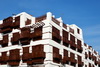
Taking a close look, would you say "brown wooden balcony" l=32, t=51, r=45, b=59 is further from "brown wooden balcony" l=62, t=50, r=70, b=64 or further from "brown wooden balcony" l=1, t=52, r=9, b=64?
"brown wooden balcony" l=1, t=52, r=9, b=64

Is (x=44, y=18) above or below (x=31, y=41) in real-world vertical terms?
above

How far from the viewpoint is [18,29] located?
131 ft

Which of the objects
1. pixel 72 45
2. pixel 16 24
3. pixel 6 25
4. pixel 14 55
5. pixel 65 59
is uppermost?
pixel 6 25

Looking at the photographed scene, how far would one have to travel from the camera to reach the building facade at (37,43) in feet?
113

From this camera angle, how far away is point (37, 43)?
35.7 meters

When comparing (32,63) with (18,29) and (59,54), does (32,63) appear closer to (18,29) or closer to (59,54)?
(59,54)

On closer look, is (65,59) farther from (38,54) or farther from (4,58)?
(4,58)

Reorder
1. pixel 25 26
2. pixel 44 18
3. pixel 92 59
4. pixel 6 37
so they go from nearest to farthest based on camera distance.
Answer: pixel 44 18
pixel 25 26
pixel 6 37
pixel 92 59

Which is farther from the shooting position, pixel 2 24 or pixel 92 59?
pixel 92 59

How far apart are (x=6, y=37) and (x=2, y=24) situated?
12.9ft

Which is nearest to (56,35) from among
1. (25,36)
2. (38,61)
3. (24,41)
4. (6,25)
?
(25,36)

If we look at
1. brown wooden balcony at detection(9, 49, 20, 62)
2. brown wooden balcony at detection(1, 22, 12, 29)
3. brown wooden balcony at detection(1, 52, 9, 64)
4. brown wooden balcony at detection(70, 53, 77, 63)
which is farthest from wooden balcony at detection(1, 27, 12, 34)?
brown wooden balcony at detection(70, 53, 77, 63)

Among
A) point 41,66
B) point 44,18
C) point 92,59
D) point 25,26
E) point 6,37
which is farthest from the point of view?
point 92,59

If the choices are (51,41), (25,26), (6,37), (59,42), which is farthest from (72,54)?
(6,37)
